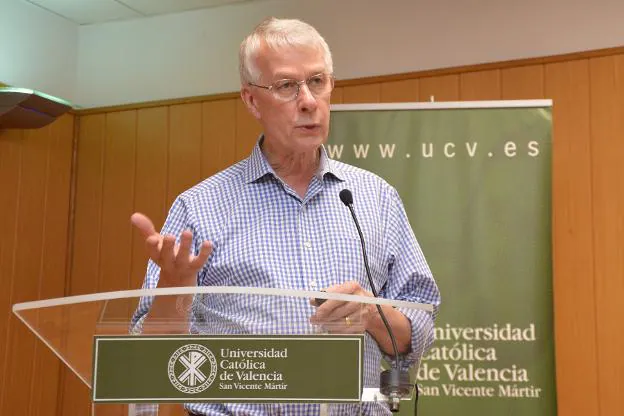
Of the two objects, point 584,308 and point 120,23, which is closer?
point 584,308

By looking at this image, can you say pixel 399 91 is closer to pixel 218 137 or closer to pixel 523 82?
pixel 523 82

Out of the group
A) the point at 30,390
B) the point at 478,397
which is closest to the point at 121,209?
the point at 30,390

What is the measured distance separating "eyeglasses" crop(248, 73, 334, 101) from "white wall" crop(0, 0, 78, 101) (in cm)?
291

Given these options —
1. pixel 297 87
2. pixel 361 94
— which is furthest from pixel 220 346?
pixel 361 94

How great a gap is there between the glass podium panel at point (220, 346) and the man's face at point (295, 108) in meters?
0.66

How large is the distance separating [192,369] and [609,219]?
281 cm

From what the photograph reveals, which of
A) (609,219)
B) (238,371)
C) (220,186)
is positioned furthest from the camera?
(609,219)

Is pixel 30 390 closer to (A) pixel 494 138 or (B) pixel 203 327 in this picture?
(A) pixel 494 138

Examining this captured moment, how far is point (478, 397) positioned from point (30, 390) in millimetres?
2509

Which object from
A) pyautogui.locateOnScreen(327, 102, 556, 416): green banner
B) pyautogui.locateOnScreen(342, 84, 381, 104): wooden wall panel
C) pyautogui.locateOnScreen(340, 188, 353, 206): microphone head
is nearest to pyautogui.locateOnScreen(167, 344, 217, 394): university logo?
pyautogui.locateOnScreen(340, 188, 353, 206): microphone head

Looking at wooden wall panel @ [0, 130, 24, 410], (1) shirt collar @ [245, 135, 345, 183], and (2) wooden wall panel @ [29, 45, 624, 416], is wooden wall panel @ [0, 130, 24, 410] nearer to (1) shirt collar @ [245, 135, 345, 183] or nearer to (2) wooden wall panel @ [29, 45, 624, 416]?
(2) wooden wall panel @ [29, 45, 624, 416]

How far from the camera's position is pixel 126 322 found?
125 centimetres

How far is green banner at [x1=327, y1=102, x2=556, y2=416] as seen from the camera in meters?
3.12

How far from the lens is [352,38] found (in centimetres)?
422
